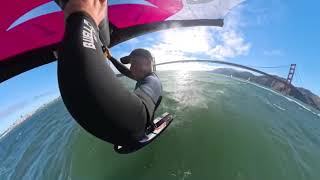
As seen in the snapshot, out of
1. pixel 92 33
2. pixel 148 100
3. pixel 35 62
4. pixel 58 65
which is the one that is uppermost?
pixel 92 33

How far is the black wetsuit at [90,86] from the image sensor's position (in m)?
1.22

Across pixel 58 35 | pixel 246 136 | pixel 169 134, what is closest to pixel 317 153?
pixel 246 136

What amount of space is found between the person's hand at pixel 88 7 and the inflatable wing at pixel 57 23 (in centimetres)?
71

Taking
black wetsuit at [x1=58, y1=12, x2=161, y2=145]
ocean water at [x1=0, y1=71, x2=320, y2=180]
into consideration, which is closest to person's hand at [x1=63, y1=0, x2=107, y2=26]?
black wetsuit at [x1=58, y1=12, x2=161, y2=145]

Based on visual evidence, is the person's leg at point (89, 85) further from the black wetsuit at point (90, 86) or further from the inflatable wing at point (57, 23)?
the inflatable wing at point (57, 23)

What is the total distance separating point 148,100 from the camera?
1835 millimetres

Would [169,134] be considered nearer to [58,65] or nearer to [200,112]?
[200,112]

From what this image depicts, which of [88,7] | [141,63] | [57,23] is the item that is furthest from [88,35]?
[57,23]

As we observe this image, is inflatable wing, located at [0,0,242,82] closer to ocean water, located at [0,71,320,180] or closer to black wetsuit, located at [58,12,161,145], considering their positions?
black wetsuit, located at [58,12,161,145]

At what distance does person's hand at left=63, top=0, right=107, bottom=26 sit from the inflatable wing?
714mm

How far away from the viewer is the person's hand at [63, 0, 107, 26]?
1.32 meters

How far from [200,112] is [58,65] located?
9.92 metres

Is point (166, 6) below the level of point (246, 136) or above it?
above

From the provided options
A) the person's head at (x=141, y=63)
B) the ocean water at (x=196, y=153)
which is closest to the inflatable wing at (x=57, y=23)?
the person's head at (x=141, y=63)
